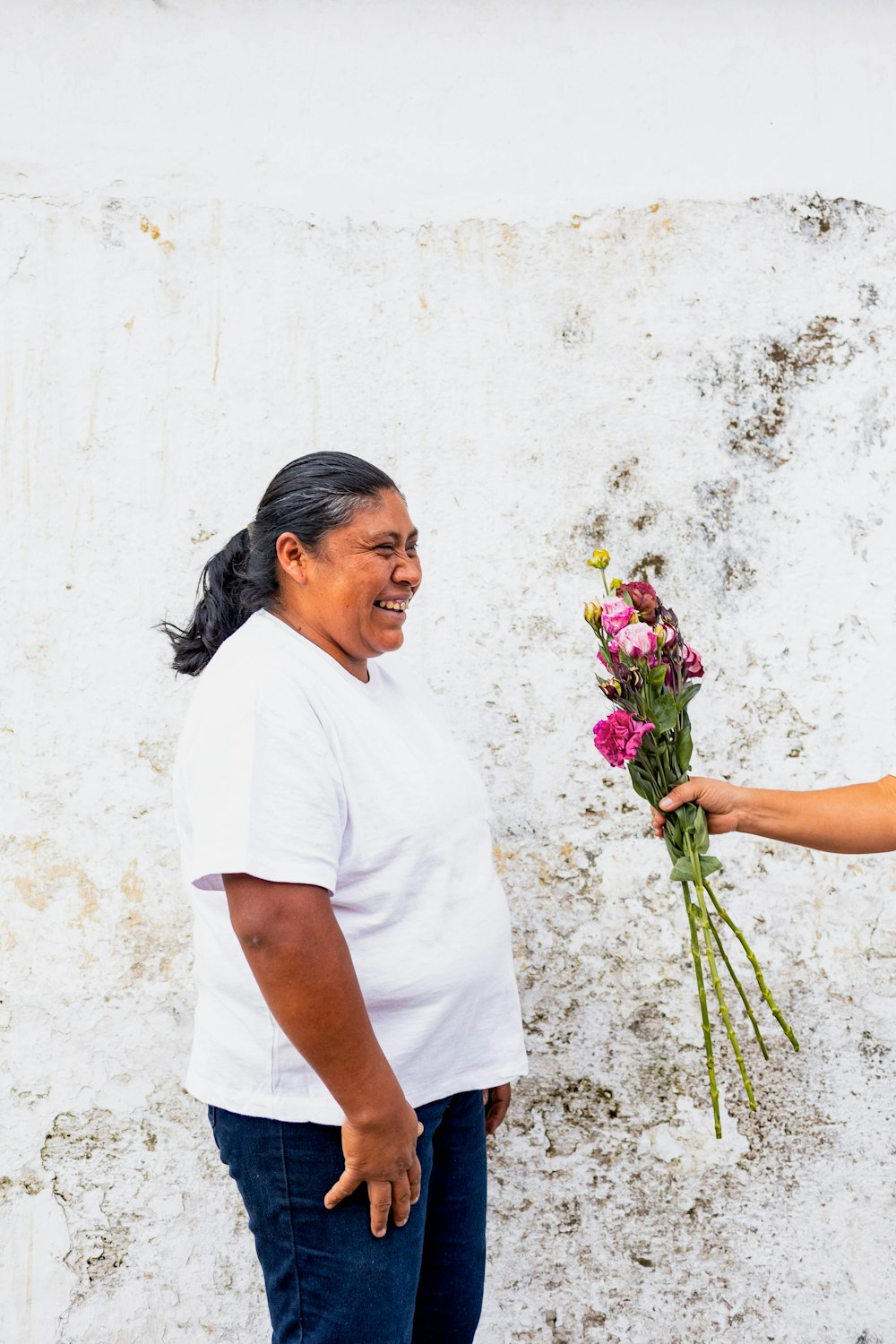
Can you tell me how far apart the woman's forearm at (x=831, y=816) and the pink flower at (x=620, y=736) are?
0.33 meters

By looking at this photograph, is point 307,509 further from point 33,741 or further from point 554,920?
point 554,920

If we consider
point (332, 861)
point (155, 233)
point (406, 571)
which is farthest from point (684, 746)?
point (155, 233)

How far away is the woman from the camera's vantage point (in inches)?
56.7

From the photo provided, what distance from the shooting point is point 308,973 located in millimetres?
1416

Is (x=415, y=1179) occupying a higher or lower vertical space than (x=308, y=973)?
lower

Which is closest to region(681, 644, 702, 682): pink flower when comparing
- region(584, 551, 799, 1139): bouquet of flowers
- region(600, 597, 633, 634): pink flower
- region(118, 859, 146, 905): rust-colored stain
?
region(584, 551, 799, 1139): bouquet of flowers

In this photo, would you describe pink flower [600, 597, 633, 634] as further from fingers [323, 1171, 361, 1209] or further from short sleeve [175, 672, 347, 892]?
fingers [323, 1171, 361, 1209]

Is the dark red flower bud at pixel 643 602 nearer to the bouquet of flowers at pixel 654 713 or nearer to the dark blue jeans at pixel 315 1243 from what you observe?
the bouquet of flowers at pixel 654 713

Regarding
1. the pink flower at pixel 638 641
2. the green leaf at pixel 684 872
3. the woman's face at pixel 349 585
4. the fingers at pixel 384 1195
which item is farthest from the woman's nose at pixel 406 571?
the fingers at pixel 384 1195

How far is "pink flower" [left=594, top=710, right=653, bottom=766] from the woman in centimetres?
25

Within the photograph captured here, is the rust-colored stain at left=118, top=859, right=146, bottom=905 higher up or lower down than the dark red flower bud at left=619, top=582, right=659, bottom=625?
lower down

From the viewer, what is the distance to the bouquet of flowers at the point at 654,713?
1802 mm

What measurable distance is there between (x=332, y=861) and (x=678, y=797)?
745 mm

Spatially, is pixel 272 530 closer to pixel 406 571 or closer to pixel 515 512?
pixel 406 571
